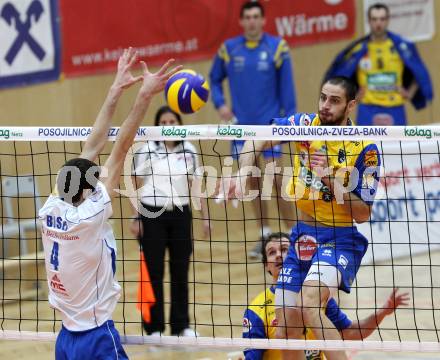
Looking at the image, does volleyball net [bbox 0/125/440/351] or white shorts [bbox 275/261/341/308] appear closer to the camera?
white shorts [bbox 275/261/341/308]

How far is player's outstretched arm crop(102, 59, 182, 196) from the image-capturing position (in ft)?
22.7

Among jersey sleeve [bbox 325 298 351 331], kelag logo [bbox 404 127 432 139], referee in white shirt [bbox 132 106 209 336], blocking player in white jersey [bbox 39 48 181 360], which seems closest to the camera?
blocking player in white jersey [bbox 39 48 181 360]

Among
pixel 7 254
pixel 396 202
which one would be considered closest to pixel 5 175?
pixel 7 254

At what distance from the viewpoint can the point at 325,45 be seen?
14.2m

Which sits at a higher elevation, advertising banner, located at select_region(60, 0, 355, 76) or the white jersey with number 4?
advertising banner, located at select_region(60, 0, 355, 76)

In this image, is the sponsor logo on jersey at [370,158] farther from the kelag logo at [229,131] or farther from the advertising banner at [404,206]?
the advertising banner at [404,206]

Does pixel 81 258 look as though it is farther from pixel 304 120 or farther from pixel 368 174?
pixel 368 174

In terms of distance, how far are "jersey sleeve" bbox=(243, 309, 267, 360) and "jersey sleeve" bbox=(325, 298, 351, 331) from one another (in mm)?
549

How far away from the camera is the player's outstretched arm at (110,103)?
7000 millimetres

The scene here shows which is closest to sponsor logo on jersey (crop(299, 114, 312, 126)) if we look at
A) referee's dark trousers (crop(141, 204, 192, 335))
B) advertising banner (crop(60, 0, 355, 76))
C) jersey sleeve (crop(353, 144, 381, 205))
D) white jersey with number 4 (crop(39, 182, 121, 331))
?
jersey sleeve (crop(353, 144, 381, 205))

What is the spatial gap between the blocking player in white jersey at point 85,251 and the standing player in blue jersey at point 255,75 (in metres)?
5.83

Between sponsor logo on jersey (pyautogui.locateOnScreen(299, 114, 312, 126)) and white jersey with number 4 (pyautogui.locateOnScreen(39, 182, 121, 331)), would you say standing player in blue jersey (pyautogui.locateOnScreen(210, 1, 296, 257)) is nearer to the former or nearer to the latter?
sponsor logo on jersey (pyautogui.locateOnScreen(299, 114, 312, 126))

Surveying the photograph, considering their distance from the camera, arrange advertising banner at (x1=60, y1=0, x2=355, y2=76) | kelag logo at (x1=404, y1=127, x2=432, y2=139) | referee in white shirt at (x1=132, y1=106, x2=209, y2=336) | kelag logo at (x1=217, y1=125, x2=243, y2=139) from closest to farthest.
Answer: kelag logo at (x1=404, y1=127, x2=432, y2=139) → kelag logo at (x1=217, y1=125, x2=243, y2=139) → referee in white shirt at (x1=132, y1=106, x2=209, y2=336) → advertising banner at (x1=60, y1=0, x2=355, y2=76)

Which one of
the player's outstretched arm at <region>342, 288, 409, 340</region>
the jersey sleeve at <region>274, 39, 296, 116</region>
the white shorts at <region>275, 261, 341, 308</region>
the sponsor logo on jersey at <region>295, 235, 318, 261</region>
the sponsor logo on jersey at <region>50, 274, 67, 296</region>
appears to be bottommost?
the player's outstretched arm at <region>342, 288, 409, 340</region>
